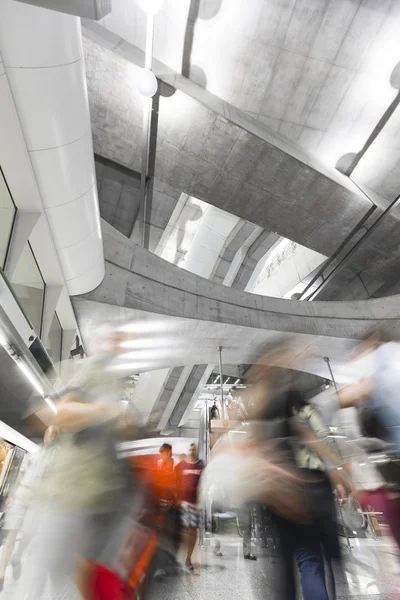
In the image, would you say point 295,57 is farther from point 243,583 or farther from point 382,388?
point 243,583

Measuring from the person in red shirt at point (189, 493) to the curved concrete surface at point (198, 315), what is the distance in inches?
101

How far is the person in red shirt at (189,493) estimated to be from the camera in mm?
4301

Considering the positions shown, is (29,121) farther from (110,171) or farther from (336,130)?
(336,130)

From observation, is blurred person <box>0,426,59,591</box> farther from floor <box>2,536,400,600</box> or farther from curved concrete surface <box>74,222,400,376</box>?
curved concrete surface <box>74,222,400,376</box>

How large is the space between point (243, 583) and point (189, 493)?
2.36 metres

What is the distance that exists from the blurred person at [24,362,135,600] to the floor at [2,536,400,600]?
1085mm

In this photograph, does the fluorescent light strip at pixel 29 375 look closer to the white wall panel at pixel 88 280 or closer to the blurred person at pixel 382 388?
the white wall panel at pixel 88 280

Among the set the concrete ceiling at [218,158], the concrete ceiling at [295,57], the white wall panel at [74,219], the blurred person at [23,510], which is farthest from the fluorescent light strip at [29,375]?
the concrete ceiling at [295,57]

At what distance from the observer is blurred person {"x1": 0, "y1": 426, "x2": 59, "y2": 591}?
1.76 m

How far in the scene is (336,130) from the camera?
9.70m

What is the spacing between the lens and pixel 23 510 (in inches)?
96.3

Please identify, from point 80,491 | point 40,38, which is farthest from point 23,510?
point 40,38

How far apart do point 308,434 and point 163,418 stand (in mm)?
16824

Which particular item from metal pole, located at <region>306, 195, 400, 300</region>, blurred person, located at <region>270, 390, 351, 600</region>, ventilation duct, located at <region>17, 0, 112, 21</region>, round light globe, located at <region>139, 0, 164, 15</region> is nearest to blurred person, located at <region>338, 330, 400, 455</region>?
blurred person, located at <region>270, 390, 351, 600</region>
